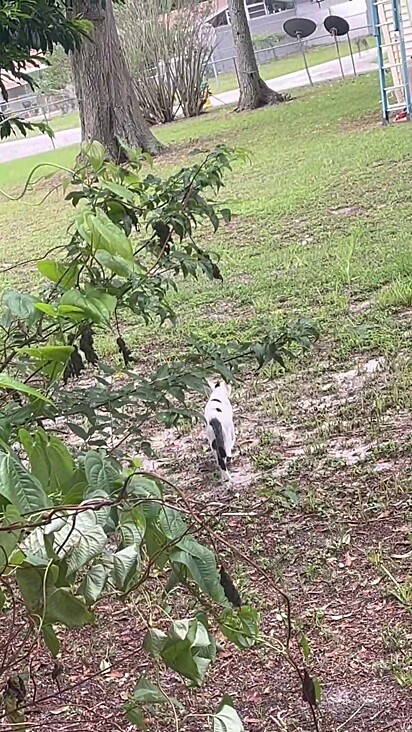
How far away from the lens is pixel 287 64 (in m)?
26.5

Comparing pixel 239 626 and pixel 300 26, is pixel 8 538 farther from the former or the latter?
pixel 300 26

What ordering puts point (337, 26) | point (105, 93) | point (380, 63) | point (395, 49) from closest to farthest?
point (380, 63)
point (395, 49)
point (105, 93)
point (337, 26)

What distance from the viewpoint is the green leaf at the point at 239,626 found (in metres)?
1.12

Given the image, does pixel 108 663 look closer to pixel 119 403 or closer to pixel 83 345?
pixel 119 403

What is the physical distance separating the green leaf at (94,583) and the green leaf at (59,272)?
44 centimetres

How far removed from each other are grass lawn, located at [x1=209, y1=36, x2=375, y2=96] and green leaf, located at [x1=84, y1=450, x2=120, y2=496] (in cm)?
2319

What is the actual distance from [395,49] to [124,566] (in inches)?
485

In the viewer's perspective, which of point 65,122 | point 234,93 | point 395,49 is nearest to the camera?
point 395,49

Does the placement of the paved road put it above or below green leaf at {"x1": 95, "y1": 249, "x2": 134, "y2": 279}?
below

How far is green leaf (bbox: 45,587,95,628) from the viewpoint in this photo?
919 millimetres

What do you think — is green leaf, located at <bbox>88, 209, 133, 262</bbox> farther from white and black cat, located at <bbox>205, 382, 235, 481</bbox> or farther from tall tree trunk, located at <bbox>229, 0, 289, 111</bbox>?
tall tree trunk, located at <bbox>229, 0, 289, 111</bbox>

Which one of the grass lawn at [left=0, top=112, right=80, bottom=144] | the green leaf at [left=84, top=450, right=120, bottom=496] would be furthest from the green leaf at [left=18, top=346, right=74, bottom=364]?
the grass lawn at [left=0, top=112, right=80, bottom=144]

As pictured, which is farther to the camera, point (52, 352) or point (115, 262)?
point (115, 262)

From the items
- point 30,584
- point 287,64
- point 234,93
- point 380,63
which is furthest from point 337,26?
point 30,584
